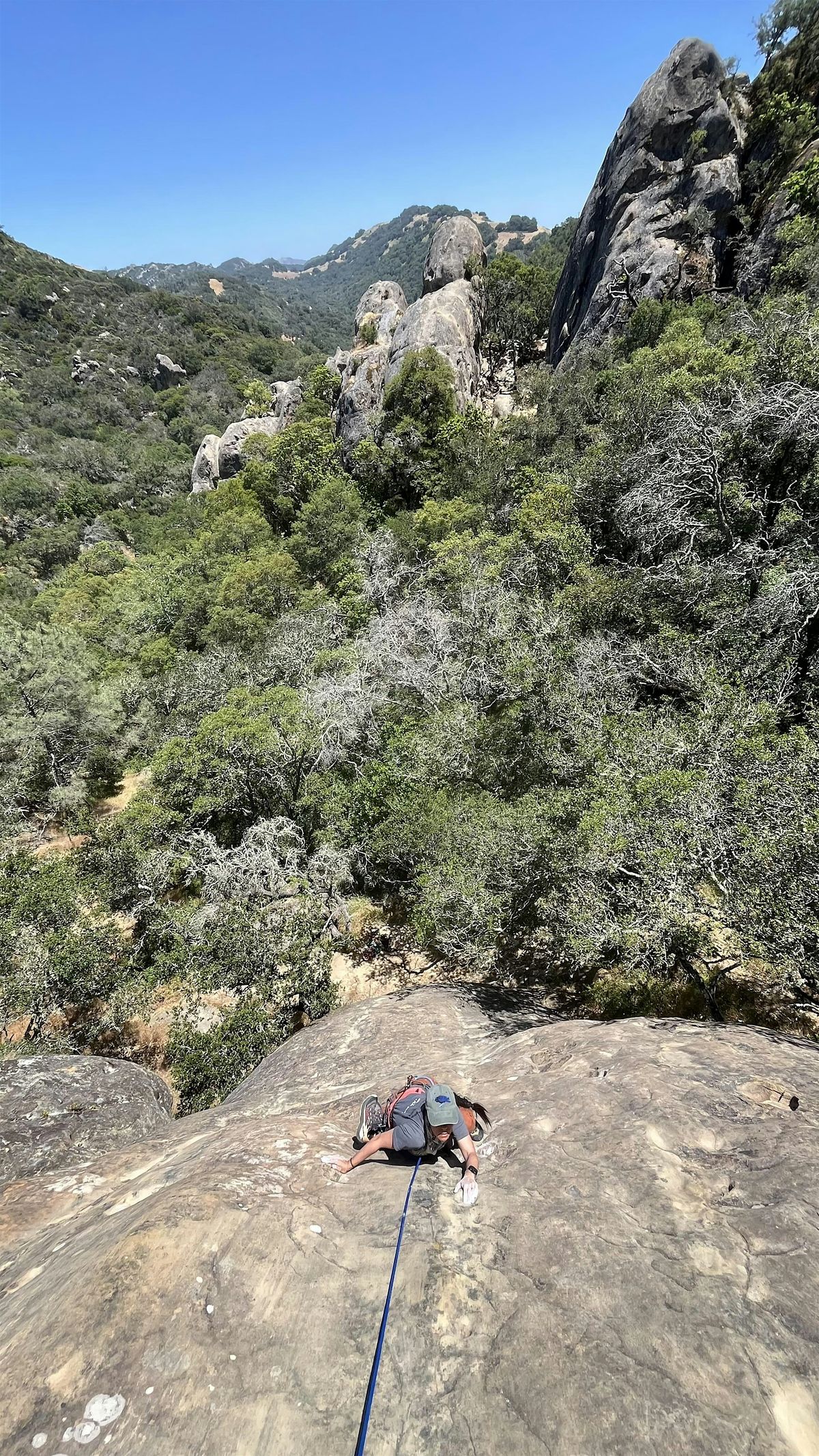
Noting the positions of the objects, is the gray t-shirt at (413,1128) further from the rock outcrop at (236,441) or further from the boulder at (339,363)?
the boulder at (339,363)

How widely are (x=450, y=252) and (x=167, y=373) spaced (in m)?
80.4

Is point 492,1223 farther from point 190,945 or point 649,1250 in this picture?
point 190,945

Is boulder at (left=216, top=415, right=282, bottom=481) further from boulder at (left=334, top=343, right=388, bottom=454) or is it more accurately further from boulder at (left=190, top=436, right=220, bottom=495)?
boulder at (left=334, top=343, right=388, bottom=454)

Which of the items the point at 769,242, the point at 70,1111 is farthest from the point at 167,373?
the point at 70,1111

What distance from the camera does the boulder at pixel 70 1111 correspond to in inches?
312

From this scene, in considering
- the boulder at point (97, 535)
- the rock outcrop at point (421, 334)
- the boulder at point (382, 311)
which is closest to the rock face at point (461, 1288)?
the rock outcrop at point (421, 334)

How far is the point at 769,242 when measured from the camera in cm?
3547

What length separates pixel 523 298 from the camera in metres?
64.8

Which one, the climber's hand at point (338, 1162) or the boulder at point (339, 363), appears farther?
the boulder at point (339, 363)

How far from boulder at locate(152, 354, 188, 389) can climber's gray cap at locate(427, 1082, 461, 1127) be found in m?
136

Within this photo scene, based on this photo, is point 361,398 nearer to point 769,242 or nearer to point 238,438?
point 238,438

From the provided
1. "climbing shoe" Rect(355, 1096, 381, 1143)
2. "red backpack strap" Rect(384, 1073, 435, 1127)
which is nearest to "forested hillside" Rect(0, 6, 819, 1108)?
"red backpack strap" Rect(384, 1073, 435, 1127)

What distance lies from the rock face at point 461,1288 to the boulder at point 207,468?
211 feet

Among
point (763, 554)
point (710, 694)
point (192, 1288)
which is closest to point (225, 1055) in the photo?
point (192, 1288)
